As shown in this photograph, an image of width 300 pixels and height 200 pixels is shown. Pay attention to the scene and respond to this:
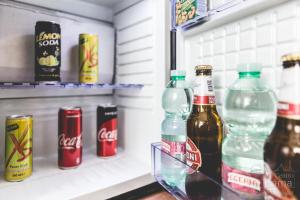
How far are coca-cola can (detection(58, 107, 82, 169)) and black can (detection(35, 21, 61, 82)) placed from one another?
16 cm

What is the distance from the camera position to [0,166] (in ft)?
Result: 3.01

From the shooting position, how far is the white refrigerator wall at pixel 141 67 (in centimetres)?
Answer: 92

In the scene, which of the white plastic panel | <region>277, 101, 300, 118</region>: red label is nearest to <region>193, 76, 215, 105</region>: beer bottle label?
<region>277, 101, 300, 118</region>: red label

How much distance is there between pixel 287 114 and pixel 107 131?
762 millimetres

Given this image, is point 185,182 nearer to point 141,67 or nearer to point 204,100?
point 204,100

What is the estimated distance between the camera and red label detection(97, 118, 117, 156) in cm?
100

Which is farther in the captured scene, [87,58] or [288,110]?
[87,58]

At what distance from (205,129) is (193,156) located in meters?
0.09

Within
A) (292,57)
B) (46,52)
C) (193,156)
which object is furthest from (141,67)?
(292,57)

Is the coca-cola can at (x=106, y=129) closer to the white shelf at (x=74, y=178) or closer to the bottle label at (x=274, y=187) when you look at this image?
the white shelf at (x=74, y=178)

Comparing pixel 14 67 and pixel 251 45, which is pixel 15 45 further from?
pixel 251 45

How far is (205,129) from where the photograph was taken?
65 centimetres

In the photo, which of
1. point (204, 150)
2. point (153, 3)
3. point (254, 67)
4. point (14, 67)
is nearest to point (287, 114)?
point (254, 67)

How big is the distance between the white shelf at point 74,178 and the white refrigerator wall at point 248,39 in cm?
48
